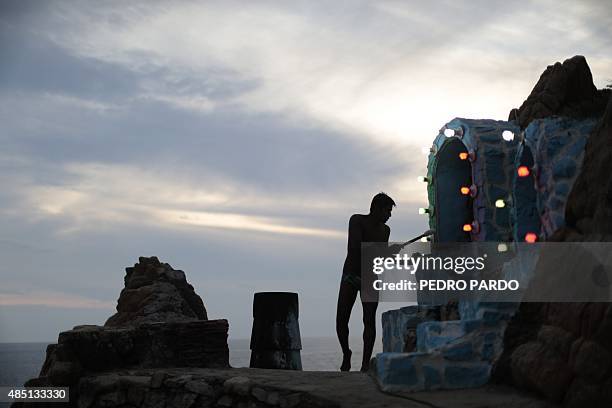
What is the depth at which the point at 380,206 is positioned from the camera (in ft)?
30.8

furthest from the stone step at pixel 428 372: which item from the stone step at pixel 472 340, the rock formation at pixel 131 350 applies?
the rock formation at pixel 131 350

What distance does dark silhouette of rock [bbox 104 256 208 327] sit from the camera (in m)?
19.1

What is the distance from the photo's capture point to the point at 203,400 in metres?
7.93

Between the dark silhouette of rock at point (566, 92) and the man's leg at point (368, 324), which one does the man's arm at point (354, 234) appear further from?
the dark silhouette of rock at point (566, 92)

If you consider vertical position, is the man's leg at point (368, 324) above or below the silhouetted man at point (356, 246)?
below

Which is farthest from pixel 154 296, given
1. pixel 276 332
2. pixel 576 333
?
pixel 576 333

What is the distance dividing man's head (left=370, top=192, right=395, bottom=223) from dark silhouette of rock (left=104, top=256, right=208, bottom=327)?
10.1 metres

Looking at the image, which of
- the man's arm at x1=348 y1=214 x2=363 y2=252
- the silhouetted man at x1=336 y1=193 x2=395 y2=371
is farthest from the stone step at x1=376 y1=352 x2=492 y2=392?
the man's arm at x1=348 y1=214 x2=363 y2=252

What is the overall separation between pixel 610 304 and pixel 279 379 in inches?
148

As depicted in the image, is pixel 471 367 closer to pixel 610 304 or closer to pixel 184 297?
pixel 610 304

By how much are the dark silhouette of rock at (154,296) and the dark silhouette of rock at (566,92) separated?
1110cm

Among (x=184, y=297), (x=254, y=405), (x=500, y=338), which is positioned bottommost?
(x=254, y=405)

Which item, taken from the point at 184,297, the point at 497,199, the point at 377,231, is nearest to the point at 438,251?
the point at 497,199

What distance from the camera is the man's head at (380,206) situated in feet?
30.8
